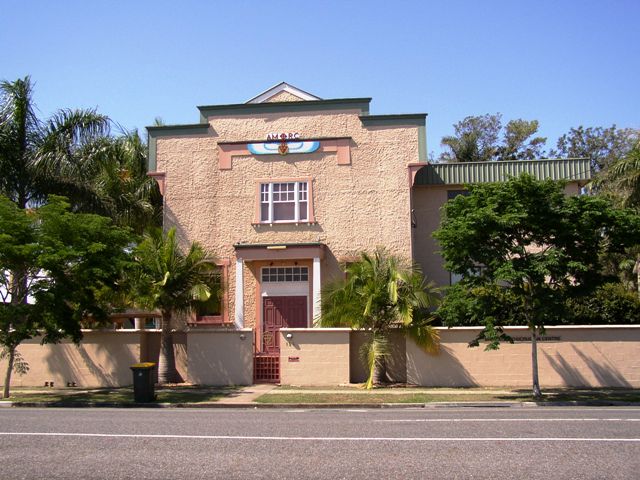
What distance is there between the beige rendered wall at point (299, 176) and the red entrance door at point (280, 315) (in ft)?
1.77

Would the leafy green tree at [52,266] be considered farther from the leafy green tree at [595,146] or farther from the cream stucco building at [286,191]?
the leafy green tree at [595,146]

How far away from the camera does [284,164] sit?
82.5 feet

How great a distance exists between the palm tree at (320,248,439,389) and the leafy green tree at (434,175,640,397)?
2109 millimetres

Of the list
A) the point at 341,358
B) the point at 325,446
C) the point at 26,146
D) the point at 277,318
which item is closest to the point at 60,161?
the point at 26,146

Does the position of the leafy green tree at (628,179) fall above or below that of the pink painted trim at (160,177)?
below

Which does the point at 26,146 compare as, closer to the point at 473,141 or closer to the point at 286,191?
the point at 286,191

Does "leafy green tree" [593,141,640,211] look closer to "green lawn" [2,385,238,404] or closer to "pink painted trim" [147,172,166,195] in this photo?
"green lawn" [2,385,238,404]

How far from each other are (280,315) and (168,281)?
5008 mm

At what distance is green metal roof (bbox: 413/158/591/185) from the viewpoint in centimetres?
2586

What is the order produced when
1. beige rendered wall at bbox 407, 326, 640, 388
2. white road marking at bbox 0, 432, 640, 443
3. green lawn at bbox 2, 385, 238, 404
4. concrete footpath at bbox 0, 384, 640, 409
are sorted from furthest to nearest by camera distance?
beige rendered wall at bbox 407, 326, 640, 388 → green lawn at bbox 2, 385, 238, 404 → concrete footpath at bbox 0, 384, 640, 409 → white road marking at bbox 0, 432, 640, 443

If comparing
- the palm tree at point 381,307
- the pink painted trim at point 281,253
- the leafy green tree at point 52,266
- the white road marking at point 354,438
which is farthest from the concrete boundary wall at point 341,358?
the white road marking at point 354,438

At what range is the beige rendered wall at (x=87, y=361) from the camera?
21891 mm

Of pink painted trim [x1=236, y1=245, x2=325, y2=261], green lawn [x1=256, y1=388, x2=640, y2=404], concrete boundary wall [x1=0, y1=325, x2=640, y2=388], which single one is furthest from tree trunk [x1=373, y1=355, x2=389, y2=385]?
pink painted trim [x1=236, y1=245, x2=325, y2=261]

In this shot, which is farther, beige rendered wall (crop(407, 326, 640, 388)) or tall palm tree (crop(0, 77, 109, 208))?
tall palm tree (crop(0, 77, 109, 208))
